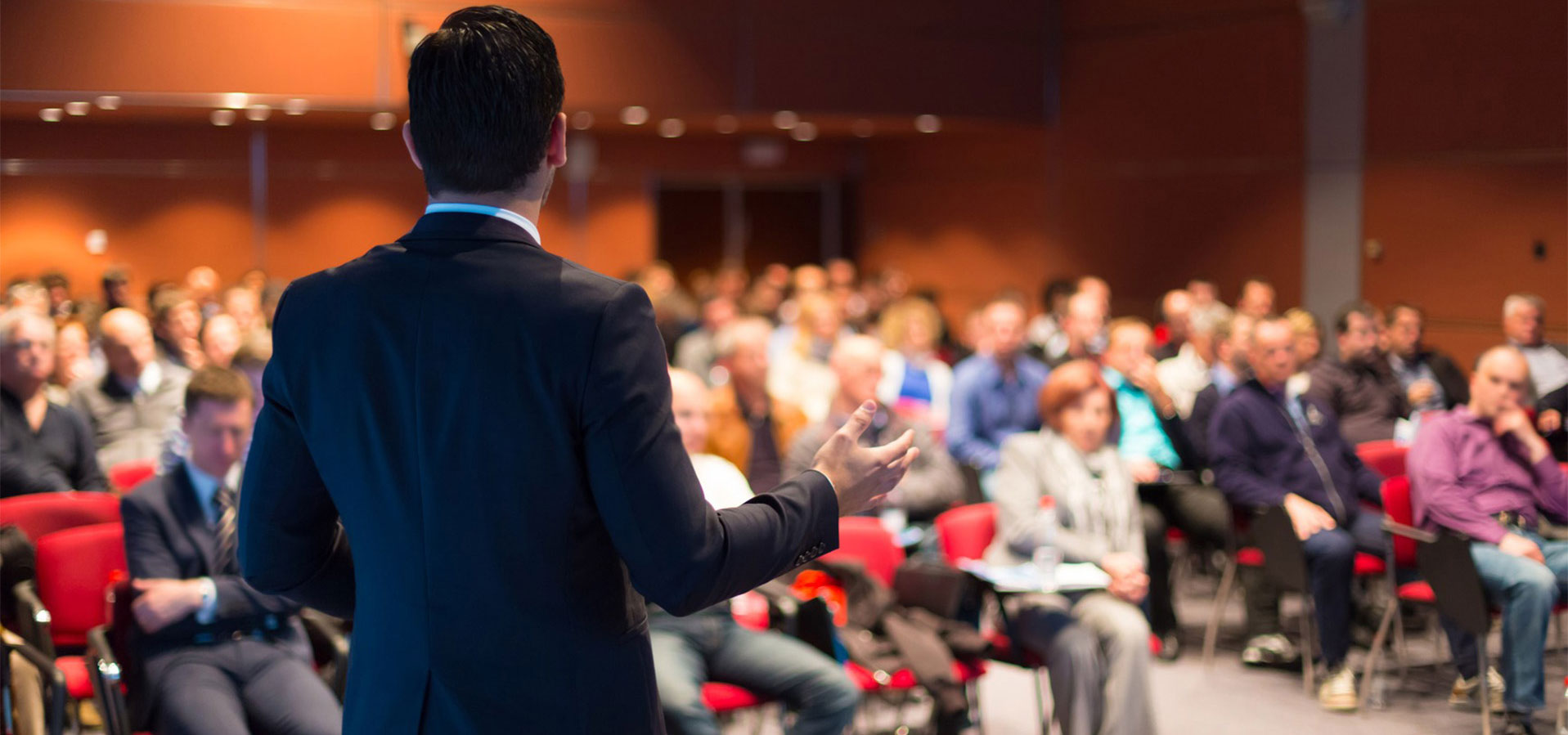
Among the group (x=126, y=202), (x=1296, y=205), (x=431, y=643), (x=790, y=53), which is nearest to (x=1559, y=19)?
(x=1296, y=205)

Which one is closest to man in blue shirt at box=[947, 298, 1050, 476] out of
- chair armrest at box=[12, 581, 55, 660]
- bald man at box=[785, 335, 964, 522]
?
bald man at box=[785, 335, 964, 522]

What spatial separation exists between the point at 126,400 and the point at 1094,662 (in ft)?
A: 14.7

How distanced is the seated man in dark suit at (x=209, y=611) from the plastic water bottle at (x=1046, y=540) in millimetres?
2235

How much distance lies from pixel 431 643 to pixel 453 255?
40cm

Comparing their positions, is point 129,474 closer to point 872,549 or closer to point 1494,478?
point 872,549

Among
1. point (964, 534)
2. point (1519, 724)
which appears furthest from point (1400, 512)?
point (964, 534)

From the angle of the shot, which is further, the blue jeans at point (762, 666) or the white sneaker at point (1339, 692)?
the white sneaker at point (1339, 692)

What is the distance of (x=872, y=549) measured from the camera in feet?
15.6

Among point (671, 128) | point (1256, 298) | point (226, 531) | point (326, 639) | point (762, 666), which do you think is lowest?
point (762, 666)

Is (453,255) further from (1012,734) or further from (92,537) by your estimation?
(1012,734)

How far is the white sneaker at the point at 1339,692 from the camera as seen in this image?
5.41m

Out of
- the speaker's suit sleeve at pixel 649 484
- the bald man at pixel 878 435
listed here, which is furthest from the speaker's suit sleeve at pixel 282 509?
the bald man at pixel 878 435

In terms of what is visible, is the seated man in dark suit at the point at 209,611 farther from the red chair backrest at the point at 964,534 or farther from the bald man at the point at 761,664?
the red chair backrest at the point at 964,534

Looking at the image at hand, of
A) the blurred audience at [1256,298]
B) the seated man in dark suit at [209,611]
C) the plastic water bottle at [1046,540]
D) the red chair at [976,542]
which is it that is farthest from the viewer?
the blurred audience at [1256,298]
